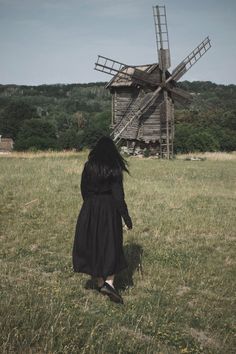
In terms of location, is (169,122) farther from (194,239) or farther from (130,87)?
(194,239)

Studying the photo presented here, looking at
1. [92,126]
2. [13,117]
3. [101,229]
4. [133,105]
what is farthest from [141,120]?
[13,117]

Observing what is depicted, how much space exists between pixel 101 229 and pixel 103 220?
131 mm

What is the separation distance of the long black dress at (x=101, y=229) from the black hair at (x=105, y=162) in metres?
0.10

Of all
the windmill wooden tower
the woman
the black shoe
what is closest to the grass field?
the black shoe

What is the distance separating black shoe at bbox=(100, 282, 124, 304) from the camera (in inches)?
241

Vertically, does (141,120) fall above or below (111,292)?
above

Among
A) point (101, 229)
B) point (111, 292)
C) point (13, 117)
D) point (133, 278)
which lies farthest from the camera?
point (13, 117)

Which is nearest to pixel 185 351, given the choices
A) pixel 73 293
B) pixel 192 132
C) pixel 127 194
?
pixel 73 293

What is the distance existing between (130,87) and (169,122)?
152 inches

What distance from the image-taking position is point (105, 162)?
20.6 feet

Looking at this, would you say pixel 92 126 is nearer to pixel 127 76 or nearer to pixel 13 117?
pixel 13 117

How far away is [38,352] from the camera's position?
146 inches

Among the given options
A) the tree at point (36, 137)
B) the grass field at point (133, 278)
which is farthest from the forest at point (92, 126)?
the grass field at point (133, 278)

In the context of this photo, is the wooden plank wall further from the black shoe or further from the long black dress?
the black shoe
